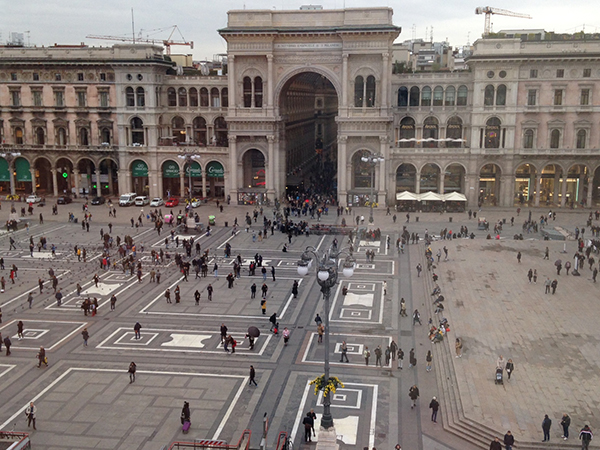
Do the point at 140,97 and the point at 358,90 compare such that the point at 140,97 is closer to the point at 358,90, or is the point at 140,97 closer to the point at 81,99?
the point at 81,99

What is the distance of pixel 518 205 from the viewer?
74.9 metres

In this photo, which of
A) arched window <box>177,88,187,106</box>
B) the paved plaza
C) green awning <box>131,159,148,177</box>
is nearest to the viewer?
the paved plaza

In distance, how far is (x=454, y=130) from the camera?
Answer: 253ft

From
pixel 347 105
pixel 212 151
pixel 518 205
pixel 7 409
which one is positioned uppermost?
pixel 347 105

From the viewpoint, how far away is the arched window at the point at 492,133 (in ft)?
242

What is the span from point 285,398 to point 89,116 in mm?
61751

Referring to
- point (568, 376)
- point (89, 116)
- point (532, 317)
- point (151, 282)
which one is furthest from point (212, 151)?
point (568, 376)

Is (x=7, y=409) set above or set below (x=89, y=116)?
below

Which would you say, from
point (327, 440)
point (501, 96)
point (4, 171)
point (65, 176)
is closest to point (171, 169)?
point (65, 176)

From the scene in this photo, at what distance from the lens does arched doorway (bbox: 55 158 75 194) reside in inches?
3316

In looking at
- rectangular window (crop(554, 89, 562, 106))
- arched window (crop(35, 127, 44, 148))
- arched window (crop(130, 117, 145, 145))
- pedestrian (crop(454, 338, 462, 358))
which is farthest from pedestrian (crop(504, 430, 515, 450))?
arched window (crop(35, 127, 44, 148))

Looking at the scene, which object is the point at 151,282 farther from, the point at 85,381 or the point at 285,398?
the point at 285,398

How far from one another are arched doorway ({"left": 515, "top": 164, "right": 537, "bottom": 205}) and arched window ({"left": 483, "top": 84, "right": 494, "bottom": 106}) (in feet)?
27.0

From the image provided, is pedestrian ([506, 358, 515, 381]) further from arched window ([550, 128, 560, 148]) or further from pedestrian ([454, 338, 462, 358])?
arched window ([550, 128, 560, 148])
